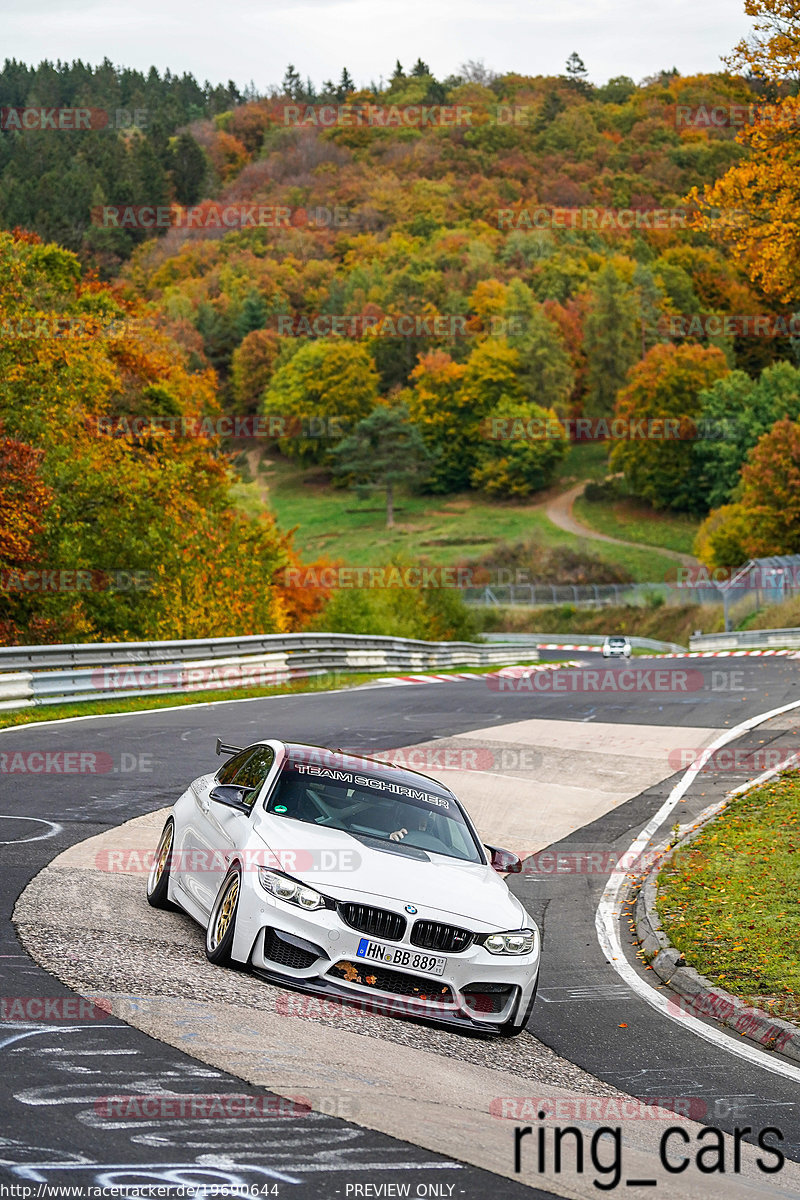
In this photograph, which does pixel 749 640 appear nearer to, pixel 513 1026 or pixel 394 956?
pixel 513 1026

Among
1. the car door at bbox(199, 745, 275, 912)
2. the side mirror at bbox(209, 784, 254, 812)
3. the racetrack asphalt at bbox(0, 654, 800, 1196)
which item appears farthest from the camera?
the side mirror at bbox(209, 784, 254, 812)

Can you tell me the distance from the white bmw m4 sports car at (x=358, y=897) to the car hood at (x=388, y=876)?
11 mm

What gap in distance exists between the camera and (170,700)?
2539 centimetres

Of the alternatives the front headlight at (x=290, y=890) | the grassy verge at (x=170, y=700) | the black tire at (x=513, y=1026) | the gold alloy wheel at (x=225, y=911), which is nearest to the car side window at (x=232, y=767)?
the gold alloy wheel at (x=225, y=911)

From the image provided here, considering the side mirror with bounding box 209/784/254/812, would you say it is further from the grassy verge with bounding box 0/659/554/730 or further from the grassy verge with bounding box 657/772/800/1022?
the grassy verge with bounding box 0/659/554/730

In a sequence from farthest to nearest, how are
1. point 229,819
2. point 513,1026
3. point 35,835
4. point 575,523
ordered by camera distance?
point 575,523 → point 35,835 → point 229,819 → point 513,1026

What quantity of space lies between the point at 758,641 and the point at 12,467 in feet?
124

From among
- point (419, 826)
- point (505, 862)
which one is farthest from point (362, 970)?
point (505, 862)

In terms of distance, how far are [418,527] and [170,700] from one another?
101134mm

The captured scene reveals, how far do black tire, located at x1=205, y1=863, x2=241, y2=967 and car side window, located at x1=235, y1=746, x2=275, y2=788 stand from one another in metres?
1.06

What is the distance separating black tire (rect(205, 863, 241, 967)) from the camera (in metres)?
8.24

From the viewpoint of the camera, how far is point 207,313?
16538cm

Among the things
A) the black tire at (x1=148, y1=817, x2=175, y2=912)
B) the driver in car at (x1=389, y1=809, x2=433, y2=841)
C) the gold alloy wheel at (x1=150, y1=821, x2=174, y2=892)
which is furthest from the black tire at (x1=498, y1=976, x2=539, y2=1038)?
the gold alloy wheel at (x1=150, y1=821, x2=174, y2=892)

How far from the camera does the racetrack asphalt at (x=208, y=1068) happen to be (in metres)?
5.29
